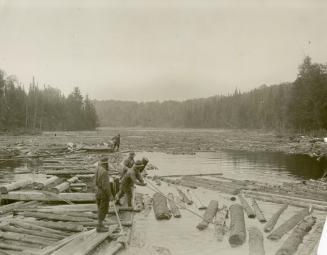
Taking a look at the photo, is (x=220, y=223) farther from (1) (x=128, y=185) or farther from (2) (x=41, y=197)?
(2) (x=41, y=197)

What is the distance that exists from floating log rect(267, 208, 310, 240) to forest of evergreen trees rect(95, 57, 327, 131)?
152ft

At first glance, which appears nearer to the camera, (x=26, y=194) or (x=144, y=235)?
(x=144, y=235)

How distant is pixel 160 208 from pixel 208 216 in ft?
4.70

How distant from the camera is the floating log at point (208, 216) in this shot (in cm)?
960

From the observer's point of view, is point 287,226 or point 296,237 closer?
point 296,237

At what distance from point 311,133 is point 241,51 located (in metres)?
43.6

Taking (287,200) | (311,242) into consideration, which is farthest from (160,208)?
(287,200)

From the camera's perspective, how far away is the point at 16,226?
871 cm

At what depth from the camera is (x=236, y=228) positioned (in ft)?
29.8

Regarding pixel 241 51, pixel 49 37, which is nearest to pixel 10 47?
pixel 49 37

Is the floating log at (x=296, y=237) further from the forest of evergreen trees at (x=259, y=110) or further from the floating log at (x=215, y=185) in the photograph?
the forest of evergreen trees at (x=259, y=110)

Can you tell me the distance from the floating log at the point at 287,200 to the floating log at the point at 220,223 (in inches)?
80.2

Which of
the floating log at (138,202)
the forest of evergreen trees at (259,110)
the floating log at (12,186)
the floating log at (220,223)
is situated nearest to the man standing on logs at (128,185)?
the floating log at (138,202)

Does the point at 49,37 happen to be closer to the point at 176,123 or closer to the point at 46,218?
the point at 46,218
